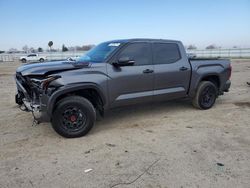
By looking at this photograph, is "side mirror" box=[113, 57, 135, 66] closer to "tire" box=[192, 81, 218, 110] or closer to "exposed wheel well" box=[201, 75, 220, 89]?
"tire" box=[192, 81, 218, 110]

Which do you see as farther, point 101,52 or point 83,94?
point 101,52

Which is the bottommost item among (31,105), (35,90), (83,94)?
(31,105)

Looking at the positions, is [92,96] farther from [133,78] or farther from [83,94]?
[133,78]

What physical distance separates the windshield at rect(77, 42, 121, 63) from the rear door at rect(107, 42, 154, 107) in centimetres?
22

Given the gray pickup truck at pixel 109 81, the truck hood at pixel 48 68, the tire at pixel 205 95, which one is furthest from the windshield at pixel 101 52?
the tire at pixel 205 95

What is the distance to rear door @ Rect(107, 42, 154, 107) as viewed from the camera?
543 centimetres

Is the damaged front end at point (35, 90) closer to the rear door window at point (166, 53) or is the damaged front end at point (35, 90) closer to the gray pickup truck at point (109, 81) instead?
the gray pickup truck at point (109, 81)

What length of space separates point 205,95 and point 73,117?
375cm

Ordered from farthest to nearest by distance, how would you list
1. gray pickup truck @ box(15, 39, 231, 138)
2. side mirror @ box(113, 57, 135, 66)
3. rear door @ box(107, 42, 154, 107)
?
1. rear door @ box(107, 42, 154, 107)
2. side mirror @ box(113, 57, 135, 66)
3. gray pickup truck @ box(15, 39, 231, 138)

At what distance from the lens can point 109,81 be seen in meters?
5.32

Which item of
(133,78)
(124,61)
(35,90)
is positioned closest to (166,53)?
(133,78)

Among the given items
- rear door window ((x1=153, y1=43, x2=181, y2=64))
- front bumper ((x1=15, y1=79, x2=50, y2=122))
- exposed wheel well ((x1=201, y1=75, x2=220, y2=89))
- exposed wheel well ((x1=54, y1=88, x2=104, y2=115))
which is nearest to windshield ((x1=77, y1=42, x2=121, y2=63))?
exposed wheel well ((x1=54, y1=88, x2=104, y2=115))

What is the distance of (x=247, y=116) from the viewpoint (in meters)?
6.45

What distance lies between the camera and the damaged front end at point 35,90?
471 centimetres
